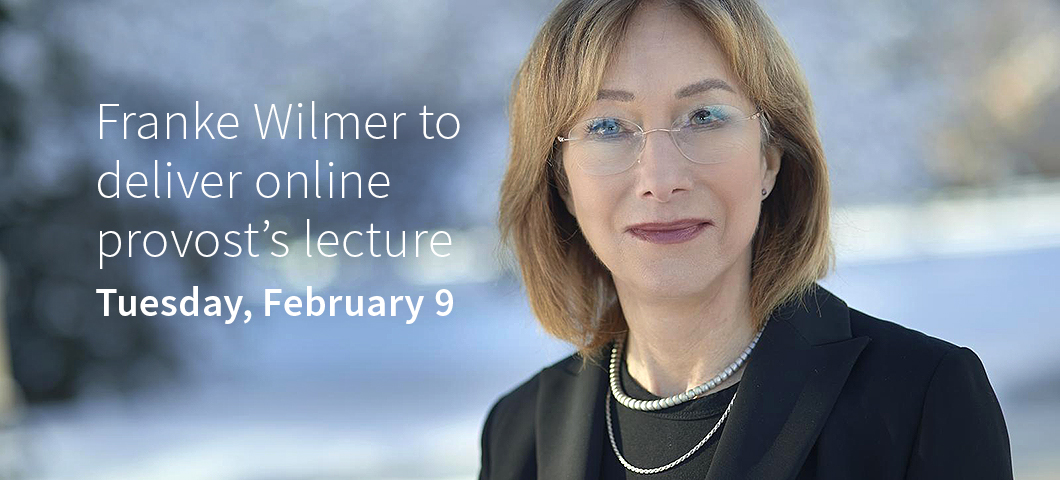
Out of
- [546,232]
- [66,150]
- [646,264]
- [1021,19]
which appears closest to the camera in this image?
[646,264]

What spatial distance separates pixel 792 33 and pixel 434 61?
60.0 inches

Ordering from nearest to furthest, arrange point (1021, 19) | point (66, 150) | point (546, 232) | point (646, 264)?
point (646, 264), point (546, 232), point (66, 150), point (1021, 19)

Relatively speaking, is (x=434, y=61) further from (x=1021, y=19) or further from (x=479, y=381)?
(x=1021, y=19)

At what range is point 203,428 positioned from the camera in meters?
4.59

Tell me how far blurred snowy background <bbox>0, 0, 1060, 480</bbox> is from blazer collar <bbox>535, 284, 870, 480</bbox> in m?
2.76

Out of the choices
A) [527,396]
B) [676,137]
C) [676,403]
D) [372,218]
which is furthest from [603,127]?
[372,218]

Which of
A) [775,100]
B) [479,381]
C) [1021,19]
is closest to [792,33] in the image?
[1021,19]

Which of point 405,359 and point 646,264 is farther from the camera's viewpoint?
point 405,359

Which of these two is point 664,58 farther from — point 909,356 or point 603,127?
point 909,356

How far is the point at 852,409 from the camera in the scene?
138 cm

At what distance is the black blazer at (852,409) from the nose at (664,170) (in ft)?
0.84

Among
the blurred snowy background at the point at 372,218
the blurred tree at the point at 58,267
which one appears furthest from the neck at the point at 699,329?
the blurred tree at the point at 58,267

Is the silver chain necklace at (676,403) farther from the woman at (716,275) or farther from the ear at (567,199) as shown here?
the ear at (567,199)

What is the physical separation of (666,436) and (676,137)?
429 millimetres
